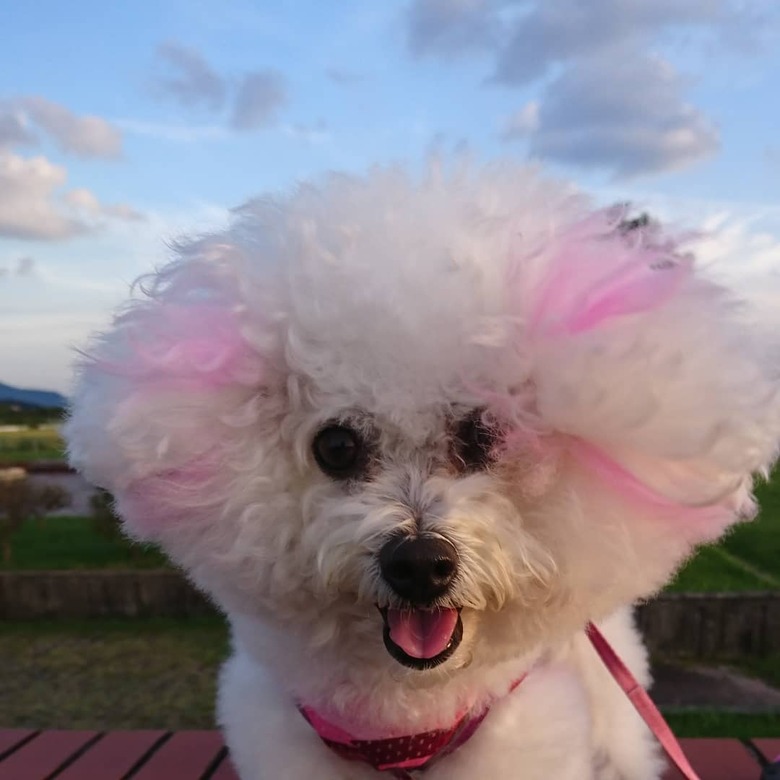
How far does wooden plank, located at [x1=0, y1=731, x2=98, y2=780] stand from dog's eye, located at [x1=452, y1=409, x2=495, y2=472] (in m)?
1.33

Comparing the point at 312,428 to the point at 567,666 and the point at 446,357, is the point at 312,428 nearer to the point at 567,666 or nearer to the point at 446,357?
the point at 446,357

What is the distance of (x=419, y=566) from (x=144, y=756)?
Result: 1308 mm

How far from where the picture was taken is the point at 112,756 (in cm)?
187

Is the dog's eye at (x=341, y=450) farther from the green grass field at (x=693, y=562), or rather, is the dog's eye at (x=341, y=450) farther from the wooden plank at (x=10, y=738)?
the green grass field at (x=693, y=562)

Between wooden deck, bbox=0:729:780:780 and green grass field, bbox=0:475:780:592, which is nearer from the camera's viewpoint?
wooden deck, bbox=0:729:780:780

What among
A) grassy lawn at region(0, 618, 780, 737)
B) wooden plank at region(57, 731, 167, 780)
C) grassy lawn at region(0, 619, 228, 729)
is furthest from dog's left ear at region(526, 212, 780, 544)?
grassy lawn at region(0, 619, 228, 729)

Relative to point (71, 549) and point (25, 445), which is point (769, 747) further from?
point (25, 445)

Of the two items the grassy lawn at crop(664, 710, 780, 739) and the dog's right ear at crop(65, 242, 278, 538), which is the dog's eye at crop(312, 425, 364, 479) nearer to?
the dog's right ear at crop(65, 242, 278, 538)

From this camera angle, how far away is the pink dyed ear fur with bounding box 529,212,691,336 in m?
0.93

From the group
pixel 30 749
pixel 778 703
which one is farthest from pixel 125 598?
pixel 778 703

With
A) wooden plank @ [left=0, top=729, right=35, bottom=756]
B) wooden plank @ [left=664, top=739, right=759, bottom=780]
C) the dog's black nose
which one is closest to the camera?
the dog's black nose

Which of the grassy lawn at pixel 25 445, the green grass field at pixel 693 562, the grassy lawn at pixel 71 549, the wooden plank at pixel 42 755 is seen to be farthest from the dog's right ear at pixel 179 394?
the grassy lawn at pixel 25 445

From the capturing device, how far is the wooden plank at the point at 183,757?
177 cm

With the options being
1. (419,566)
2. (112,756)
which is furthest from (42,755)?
(419,566)
